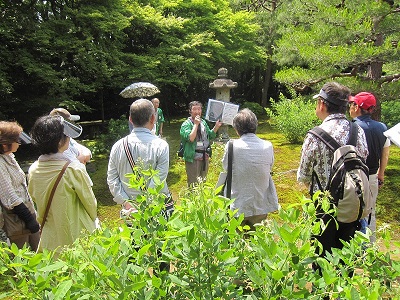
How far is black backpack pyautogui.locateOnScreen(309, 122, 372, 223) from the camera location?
6.95 ft

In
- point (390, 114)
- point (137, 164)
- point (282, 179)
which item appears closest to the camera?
point (137, 164)

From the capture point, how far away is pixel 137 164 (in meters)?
2.48

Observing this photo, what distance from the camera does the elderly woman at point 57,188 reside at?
2238 millimetres

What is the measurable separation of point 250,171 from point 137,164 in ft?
2.88

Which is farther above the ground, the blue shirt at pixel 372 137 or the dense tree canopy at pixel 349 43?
the dense tree canopy at pixel 349 43

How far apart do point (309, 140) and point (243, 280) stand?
145cm

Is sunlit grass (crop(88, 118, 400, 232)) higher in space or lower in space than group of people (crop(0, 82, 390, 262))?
lower

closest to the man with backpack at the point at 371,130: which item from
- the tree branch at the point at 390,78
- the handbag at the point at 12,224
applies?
the tree branch at the point at 390,78

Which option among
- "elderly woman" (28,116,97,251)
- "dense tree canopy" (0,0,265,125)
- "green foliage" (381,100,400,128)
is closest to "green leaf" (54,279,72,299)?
"elderly woman" (28,116,97,251)

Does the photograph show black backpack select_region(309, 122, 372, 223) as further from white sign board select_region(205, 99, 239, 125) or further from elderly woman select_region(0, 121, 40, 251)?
white sign board select_region(205, 99, 239, 125)

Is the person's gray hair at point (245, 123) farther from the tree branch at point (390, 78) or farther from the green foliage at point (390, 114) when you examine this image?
the green foliage at point (390, 114)

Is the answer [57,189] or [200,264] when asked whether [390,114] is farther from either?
[200,264]

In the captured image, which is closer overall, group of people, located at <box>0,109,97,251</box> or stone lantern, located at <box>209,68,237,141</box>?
group of people, located at <box>0,109,97,251</box>

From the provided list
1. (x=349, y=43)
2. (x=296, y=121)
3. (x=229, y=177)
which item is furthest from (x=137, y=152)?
(x=296, y=121)
